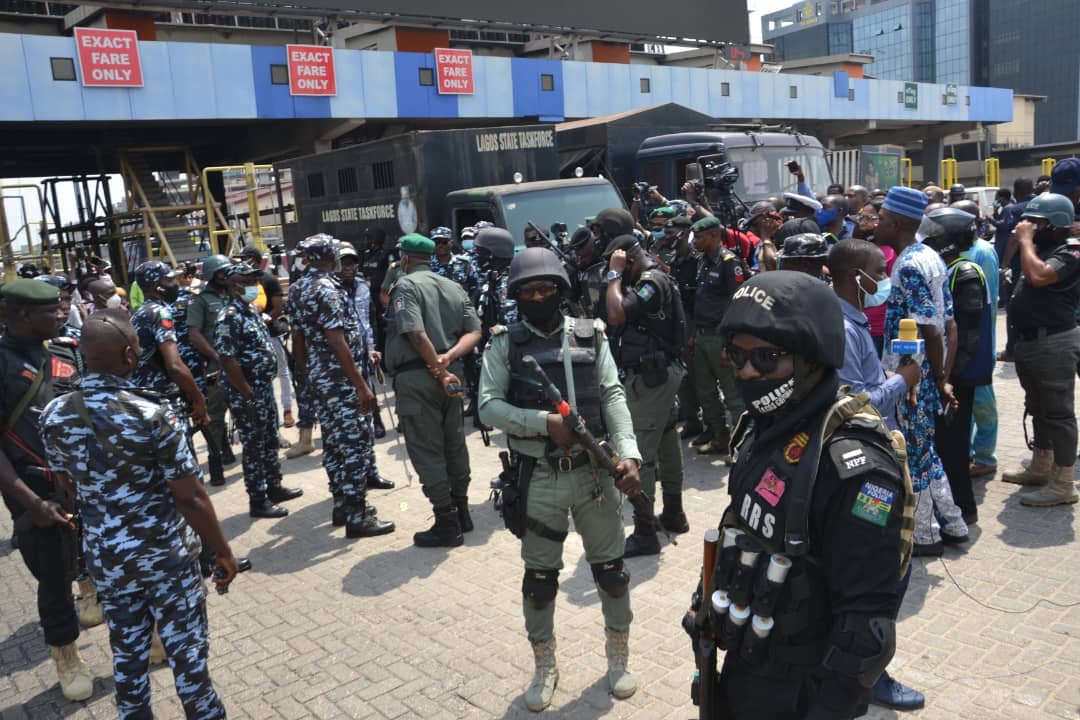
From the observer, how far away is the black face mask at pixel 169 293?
6.25 metres

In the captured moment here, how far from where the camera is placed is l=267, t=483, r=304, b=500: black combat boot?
6.70 meters

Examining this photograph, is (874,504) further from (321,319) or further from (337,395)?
(337,395)

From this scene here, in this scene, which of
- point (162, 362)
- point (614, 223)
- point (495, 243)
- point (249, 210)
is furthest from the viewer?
point (249, 210)

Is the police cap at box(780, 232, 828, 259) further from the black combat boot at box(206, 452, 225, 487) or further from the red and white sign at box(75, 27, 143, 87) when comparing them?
the red and white sign at box(75, 27, 143, 87)

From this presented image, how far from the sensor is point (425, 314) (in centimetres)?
541

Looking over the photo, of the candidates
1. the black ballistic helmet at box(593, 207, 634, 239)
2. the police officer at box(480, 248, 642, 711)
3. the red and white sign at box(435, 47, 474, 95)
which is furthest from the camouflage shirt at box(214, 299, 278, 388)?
the red and white sign at box(435, 47, 474, 95)

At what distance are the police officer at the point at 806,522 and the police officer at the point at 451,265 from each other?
258 inches

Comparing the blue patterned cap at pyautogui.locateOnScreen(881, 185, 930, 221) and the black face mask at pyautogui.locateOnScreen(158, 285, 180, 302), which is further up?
the blue patterned cap at pyautogui.locateOnScreen(881, 185, 930, 221)

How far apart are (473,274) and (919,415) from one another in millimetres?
5190

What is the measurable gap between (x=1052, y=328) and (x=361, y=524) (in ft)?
16.7

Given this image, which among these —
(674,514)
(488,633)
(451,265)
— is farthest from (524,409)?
(451,265)

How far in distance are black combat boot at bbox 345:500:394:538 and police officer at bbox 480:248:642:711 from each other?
8.45 ft

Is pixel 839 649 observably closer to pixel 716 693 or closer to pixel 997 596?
pixel 716 693

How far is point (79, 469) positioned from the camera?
2.95 metres
